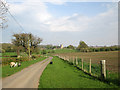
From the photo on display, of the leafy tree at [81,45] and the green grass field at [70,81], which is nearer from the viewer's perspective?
the green grass field at [70,81]

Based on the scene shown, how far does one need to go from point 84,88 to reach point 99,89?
2.58 ft

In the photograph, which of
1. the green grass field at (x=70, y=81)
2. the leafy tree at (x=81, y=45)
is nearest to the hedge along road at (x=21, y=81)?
the green grass field at (x=70, y=81)

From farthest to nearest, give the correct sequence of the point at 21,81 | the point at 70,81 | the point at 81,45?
the point at 81,45
the point at 21,81
the point at 70,81

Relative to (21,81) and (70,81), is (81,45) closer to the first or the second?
(70,81)

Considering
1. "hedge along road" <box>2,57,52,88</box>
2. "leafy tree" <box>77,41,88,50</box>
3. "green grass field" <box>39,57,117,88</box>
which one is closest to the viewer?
"green grass field" <box>39,57,117,88</box>

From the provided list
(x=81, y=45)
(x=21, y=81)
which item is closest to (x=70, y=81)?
(x=21, y=81)

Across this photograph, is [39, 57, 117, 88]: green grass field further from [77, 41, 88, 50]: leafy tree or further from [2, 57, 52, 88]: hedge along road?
[77, 41, 88, 50]: leafy tree

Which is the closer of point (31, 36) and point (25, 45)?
point (25, 45)

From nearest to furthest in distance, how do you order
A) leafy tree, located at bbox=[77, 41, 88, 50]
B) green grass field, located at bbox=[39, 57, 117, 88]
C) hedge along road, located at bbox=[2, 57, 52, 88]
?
1. green grass field, located at bbox=[39, 57, 117, 88]
2. hedge along road, located at bbox=[2, 57, 52, 88]
3. leafy tree, located at bbox=[77, 41, 88, 50]

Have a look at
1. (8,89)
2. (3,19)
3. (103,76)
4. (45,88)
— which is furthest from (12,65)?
(103,76)

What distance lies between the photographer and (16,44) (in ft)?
169

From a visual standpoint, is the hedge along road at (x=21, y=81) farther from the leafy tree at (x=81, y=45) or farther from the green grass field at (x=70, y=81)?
the leafy tree at (x=81, y=45)

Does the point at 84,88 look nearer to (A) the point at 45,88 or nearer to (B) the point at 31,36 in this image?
(A) the point at 45,88

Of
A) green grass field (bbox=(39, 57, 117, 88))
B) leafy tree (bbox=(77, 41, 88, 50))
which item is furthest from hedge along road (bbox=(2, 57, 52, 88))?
leafy tree (bbox=(77, 41, 88, 50))
